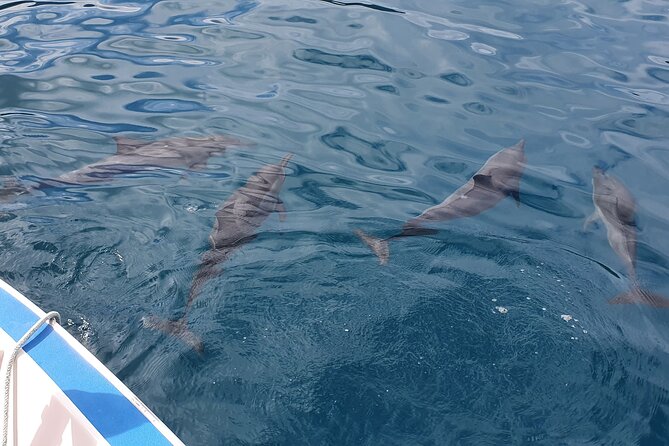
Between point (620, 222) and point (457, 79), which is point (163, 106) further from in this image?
point (620, 222)

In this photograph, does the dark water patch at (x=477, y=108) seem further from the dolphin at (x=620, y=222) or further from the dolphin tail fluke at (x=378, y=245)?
the dolphin tail fluke at (x=378, y=245)

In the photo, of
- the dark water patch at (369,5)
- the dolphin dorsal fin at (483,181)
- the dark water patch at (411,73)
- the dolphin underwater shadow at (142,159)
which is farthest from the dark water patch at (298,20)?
the dolphin dorsal fin at (483,181)

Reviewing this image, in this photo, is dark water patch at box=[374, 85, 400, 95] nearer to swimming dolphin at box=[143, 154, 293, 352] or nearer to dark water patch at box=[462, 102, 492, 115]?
dark water patch at box=[462, 102, 492, 115]

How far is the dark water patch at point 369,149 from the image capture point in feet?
22.8

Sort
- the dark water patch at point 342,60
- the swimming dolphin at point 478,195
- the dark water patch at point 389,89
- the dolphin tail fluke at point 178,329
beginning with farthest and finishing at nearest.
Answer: the dark water patch at point 342,60, the dark water patch at point 389,89, the swimming dolphin at point 478,195, the dolphin tail fluke at point 178,329

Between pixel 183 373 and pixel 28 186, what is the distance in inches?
117

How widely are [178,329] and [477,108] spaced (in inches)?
198

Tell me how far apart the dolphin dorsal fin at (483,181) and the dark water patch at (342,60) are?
276 cm

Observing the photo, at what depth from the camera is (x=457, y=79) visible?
338 inches

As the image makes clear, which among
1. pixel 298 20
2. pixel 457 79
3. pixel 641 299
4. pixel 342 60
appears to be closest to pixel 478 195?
pixel 641 299

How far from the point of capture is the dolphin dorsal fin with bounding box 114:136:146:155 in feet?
22.0

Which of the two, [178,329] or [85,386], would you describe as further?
[178,329]

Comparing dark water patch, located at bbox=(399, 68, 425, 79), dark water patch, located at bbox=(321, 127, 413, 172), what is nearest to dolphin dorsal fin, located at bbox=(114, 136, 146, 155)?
dark water patch, located at bbox=(321, 127, 413, 172)

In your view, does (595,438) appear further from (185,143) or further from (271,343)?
(185,143)
